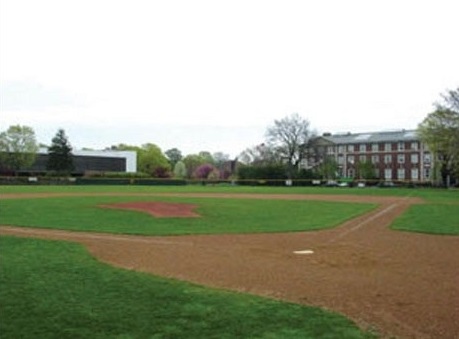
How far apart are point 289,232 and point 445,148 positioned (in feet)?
169

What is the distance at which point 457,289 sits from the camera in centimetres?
993

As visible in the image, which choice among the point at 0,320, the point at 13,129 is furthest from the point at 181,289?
the point at 13,129

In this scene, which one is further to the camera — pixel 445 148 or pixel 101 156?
pixel 101 156

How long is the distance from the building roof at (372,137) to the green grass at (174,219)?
93721mm

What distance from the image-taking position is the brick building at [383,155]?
117 m

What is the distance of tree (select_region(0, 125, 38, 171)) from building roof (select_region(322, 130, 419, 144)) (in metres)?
63.2

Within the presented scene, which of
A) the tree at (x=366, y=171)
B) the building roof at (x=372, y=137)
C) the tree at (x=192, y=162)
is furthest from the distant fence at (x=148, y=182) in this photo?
the tree at (x=192, y=162)

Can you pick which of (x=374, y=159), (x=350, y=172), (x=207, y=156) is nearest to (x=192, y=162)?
(x=207, y=156)

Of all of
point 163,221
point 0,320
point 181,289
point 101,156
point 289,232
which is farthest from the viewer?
point 101,156

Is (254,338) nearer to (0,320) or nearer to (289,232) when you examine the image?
(0,320)

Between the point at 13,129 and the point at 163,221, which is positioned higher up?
the point at 13,129

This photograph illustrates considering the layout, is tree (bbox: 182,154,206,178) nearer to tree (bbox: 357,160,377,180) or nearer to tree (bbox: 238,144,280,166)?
tree (bbox: 238,144,280,166)

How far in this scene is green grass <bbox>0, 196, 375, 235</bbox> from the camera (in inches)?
818

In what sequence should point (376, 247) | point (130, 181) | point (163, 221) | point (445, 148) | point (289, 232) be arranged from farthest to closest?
point (130, 181)
point (445, 148)
point (163, 221)
point (289, 232)
point (376, 247)
